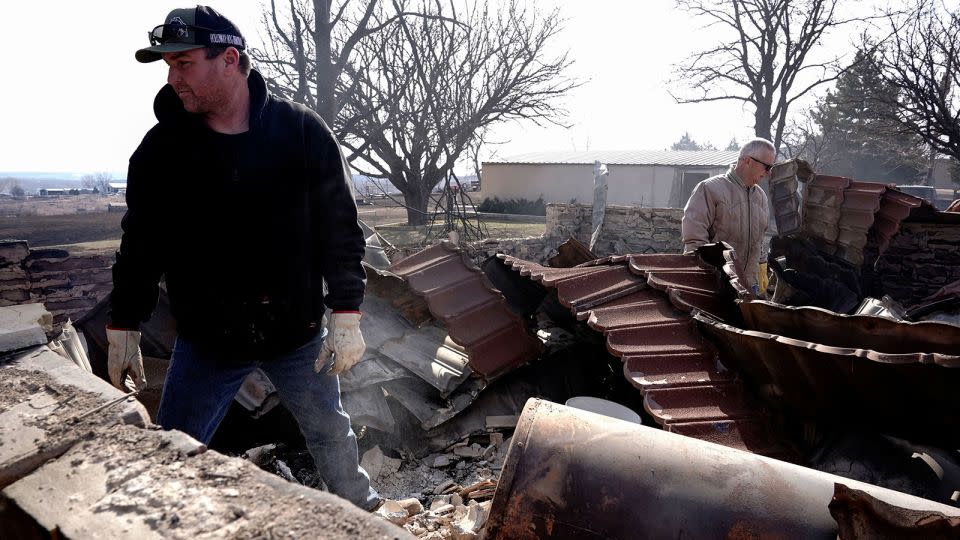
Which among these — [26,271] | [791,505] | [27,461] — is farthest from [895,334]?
[26,271]

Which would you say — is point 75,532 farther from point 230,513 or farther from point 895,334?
point 895,334

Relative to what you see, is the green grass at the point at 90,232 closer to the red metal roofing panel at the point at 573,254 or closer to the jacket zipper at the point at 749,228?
the red metal roofing panel at the point at 573,254

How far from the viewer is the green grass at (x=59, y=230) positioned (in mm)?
14836

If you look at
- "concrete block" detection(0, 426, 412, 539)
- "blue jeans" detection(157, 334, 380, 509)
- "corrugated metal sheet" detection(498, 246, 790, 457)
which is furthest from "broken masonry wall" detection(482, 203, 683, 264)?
"concrete block" detection(0, 426, 412, 539)

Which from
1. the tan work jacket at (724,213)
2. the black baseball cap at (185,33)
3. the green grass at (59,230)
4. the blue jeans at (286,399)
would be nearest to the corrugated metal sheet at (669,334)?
the tan work jacket at (724,213)

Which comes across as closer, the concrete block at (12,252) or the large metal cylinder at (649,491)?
the large metal cylinder at (649,491)

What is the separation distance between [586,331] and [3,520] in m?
3.58

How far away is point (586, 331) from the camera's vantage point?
4293 millimetres

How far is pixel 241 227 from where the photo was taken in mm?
2092

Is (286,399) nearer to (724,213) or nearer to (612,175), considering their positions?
(724,213)

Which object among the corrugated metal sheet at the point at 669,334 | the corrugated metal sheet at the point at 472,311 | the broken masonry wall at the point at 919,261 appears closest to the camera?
the corrugated metal sheet at the point at 669,334

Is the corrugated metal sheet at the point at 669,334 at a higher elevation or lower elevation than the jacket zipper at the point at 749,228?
lower

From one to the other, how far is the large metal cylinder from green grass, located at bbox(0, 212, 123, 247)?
1664 cm

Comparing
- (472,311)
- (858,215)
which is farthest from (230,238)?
(858,215)
